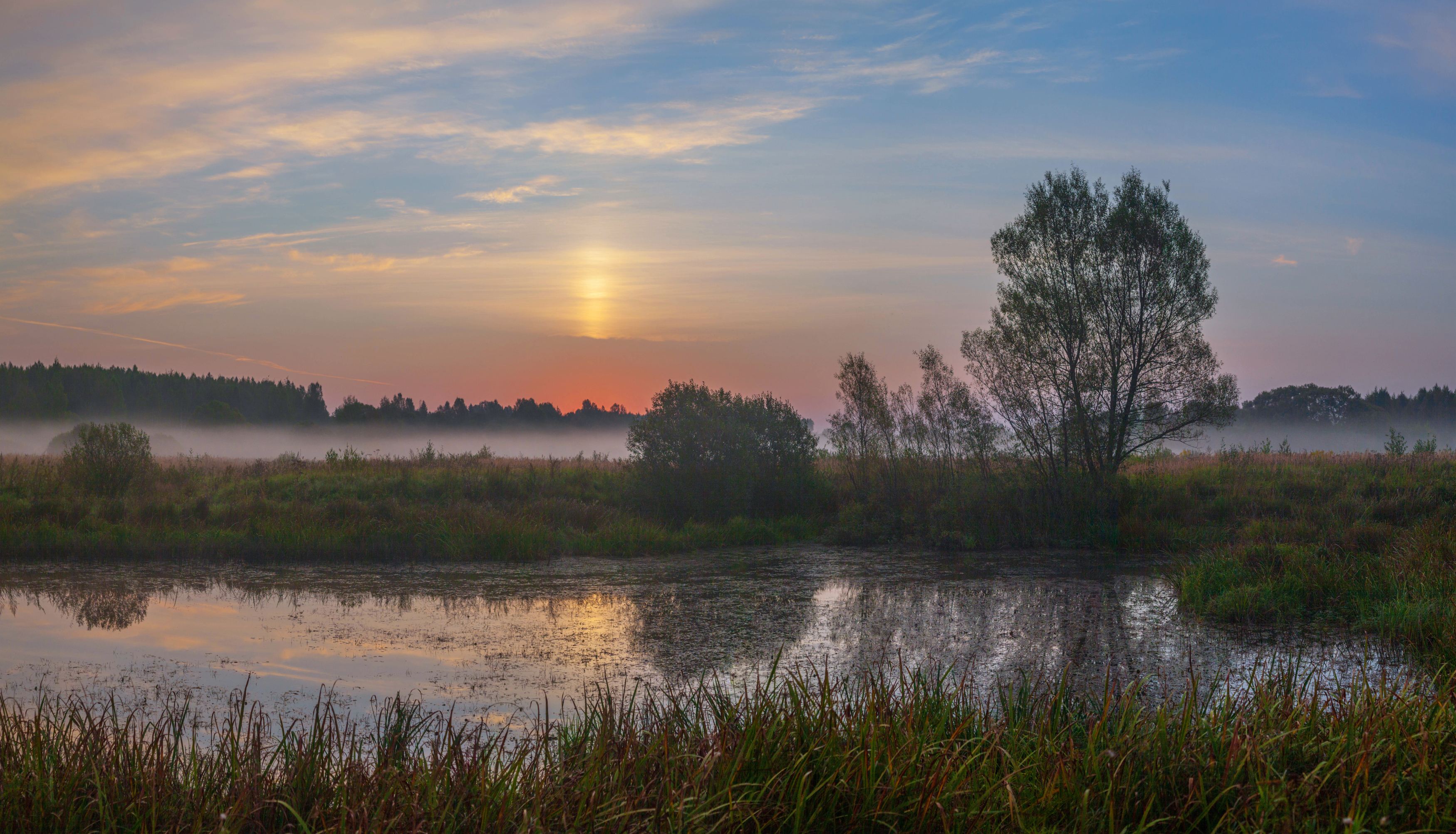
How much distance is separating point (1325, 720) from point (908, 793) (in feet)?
6.92

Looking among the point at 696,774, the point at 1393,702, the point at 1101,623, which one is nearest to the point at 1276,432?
the point at 1101,623

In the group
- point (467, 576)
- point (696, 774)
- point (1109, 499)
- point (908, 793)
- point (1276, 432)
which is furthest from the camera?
point (1276, 432)

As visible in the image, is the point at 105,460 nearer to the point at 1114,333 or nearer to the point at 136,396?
the point at 1114,333

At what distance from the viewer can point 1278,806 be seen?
118 inches

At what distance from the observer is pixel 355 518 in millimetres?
13344

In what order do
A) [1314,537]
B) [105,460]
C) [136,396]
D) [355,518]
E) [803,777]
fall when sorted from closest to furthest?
[803,777]
[1314,537]
[355,518]
[105,460]
[136,396]

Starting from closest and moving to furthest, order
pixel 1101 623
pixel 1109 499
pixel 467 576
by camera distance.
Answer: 1. pixel 1101 623
2. pixel 467 576
3. pixel 1109 499

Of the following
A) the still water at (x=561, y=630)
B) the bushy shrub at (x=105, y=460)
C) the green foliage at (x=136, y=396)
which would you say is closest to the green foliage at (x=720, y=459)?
the still water at (x=561, y=630)

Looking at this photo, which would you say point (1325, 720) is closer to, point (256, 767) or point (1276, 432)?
point (256, 767)

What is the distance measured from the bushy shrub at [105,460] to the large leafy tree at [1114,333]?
1579 centimetres

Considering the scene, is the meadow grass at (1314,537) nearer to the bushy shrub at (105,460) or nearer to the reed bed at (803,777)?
the reed bed at (803,777)

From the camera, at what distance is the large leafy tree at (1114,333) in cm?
1645

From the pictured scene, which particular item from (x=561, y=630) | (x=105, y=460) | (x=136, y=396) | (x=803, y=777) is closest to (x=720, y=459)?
(x=561, y=630)

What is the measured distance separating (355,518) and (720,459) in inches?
247
